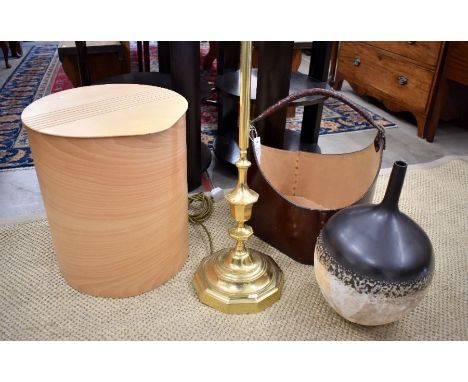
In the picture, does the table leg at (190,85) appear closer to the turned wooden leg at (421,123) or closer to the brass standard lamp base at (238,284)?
the brass standard lamp base at (238,284)

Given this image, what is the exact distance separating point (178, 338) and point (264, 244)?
0.33m

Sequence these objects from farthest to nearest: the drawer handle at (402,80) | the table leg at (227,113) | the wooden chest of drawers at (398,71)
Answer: the drawer handle at (402,80), the wooden chest of drawers at (398,71), the table leg at (227,113)

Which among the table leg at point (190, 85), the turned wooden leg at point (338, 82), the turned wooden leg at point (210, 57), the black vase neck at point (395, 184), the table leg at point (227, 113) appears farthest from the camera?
the turned wooden leg at point (210, 57)

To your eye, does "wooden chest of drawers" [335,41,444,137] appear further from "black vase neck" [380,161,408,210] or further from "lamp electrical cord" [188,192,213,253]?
"black vase neck" [380,161,408,210]

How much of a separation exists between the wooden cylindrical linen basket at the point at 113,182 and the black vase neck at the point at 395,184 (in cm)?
38

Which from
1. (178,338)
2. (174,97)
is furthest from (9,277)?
(174,97)

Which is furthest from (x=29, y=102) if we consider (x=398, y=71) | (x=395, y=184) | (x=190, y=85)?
(x=395, y=184)

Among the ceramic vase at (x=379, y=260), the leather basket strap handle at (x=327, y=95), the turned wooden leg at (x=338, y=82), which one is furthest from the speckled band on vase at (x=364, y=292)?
the turned wooden leg at (x=338, y=82)

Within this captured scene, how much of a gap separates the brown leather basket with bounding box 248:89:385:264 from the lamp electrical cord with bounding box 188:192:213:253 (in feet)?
0.45

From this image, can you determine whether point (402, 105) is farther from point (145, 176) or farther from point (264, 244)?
point (145, 176)

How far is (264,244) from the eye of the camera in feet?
3.36

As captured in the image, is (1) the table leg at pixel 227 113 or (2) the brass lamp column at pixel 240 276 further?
(1) the table leg at pixel 227 113

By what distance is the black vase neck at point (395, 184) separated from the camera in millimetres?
654

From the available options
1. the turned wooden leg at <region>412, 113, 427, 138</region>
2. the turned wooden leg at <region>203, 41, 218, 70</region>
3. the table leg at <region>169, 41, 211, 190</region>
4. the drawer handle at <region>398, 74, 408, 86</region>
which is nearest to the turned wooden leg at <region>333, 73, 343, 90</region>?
the drawer handle at <region>398, 74, 408, 86</region>
